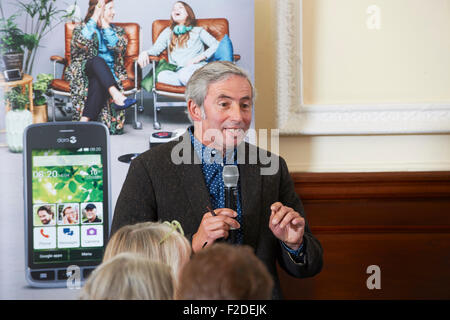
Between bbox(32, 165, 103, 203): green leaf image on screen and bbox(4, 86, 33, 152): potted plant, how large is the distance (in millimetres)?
170

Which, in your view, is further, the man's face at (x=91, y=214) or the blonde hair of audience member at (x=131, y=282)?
the man's face at (x=91, y=214)

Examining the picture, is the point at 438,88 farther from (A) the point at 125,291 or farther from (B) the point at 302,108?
(A) the point at 125,291

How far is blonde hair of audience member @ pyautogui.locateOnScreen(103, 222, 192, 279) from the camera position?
4.44 feet

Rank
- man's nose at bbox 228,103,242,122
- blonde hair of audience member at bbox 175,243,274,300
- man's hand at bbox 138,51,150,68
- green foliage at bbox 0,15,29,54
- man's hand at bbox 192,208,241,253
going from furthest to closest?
man's hand at bbox 138,51,150,68 → green foliage at bbox 0,15,29,54 → man's nose at bbox 228,103,242,122 → man's hand at bbox 192,208,241,253 → blonde hair of audience member at bbox 175,243,274,300

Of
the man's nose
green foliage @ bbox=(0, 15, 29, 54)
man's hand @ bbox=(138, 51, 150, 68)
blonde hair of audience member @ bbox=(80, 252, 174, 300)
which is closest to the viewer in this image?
blonde hair of audience member @ bbox=(80, 252, 174, 300)

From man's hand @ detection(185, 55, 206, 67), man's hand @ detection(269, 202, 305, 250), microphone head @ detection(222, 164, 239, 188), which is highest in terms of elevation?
man's hand @ detection(185, 55, 206, 67)

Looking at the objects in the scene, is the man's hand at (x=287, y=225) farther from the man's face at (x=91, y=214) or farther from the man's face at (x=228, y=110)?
the man's face at (x=91, y=214)

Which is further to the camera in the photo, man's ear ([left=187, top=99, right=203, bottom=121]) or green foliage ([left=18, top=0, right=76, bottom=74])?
green foliage ([left=18, top=0, right=76, bottom=74])

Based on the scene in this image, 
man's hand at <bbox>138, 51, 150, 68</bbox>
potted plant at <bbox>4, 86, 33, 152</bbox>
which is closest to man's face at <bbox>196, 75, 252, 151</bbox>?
man's hand at <bbox>138, 51, 150, 68</bbox>

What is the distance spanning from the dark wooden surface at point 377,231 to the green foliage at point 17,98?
1.23 metres

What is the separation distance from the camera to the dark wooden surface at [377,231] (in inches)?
99.9

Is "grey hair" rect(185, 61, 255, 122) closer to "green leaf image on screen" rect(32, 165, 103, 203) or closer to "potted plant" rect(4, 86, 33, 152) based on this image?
"green leaf image on screen" rect(32, 165, 103, 203)

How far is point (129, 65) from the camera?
2205 millimetres

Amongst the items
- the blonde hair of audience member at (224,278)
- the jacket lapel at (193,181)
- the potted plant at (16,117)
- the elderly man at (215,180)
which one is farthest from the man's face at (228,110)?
the blonde hair of audience member at (224,278)
